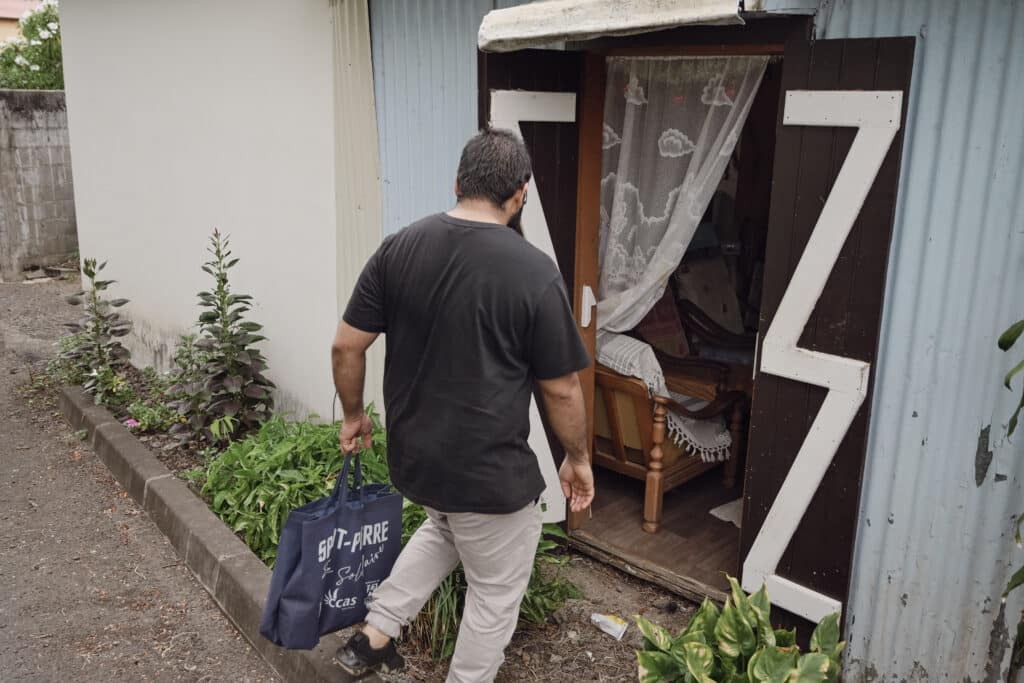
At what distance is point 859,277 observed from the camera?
10.3ft

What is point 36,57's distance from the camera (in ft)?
45.4

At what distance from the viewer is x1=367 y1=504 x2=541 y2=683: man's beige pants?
10.2ft

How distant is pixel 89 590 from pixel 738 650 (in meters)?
3.19

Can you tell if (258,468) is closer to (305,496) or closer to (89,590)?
(305,496)

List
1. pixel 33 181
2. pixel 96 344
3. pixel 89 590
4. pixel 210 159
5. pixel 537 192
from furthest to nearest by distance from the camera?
1. pixel 33 181
2. pixel 96 344
3. pixel 210 159
4. pixel 89 590
5. pixel 537 192

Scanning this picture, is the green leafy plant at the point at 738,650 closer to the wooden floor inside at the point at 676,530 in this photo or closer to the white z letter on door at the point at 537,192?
the wooden floor inside at the point at 676,530

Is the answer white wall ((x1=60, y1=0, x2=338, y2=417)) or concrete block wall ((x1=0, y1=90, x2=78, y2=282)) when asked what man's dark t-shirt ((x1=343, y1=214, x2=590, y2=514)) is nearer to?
white wall ((x1=60, y1=0, x2=338, y2=417))

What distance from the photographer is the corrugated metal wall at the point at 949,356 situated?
2.83 meters

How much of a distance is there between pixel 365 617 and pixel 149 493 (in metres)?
2.50

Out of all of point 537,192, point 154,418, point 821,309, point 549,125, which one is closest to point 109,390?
point 154,418

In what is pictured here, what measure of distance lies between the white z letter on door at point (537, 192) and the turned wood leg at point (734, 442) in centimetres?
128

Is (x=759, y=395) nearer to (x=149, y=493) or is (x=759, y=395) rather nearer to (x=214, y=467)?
(x=214, y=467)

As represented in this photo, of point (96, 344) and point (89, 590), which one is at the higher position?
point (96, 344)

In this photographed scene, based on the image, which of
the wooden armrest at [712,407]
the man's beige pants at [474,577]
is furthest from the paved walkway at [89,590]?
the wooden armrest at [712,407]
